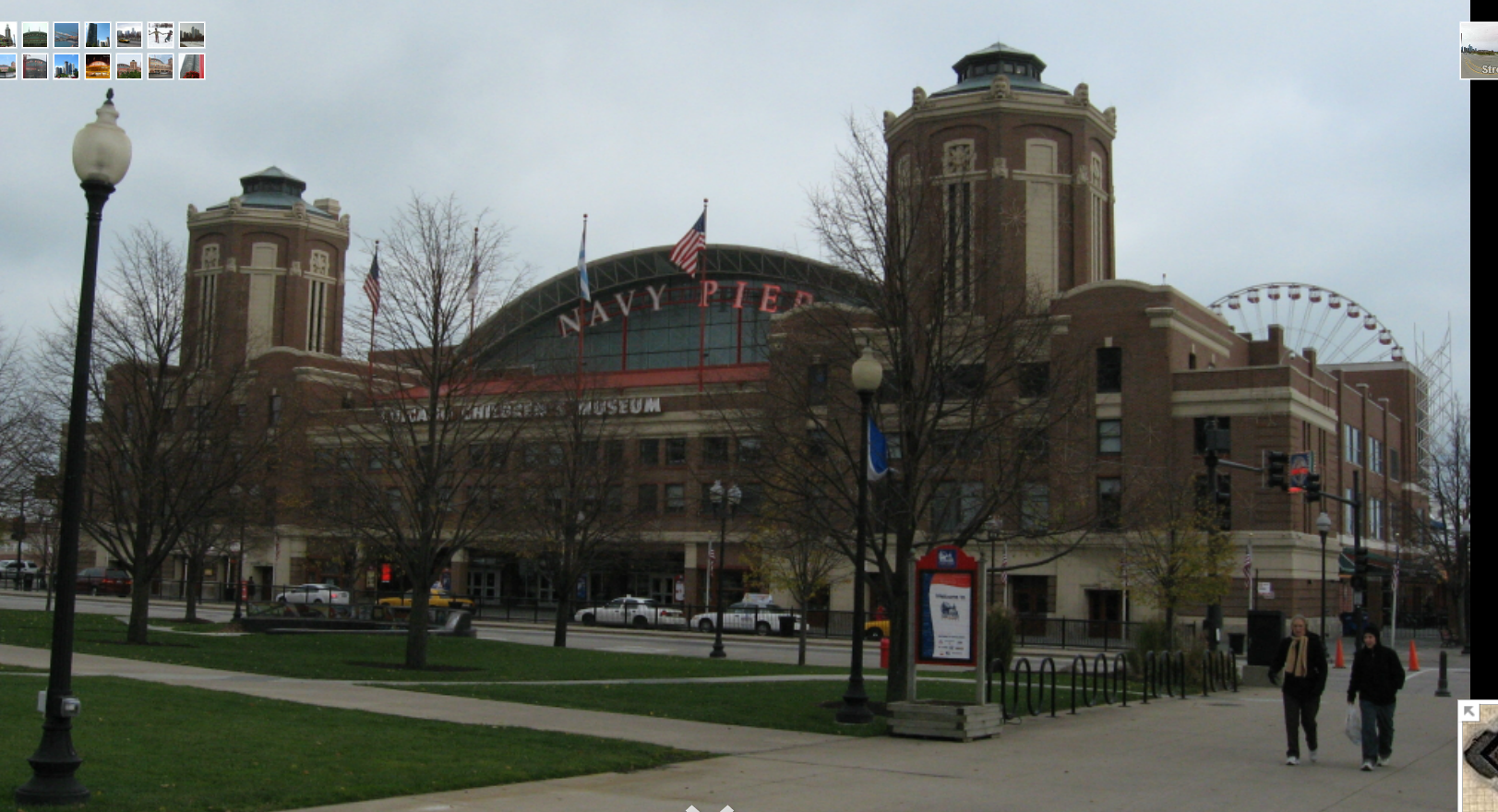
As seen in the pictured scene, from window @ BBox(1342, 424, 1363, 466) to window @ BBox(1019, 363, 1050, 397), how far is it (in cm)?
5187

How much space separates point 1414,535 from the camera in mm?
72812

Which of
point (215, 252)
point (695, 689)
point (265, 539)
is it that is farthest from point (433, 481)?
point (215, 252)

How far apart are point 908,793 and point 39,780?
24.0 feet

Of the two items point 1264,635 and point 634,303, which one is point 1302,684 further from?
point 634,303

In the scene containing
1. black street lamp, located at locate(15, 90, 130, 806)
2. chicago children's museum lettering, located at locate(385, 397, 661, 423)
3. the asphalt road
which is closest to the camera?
black street lamp, located at locate(15, 90, 130, 806)

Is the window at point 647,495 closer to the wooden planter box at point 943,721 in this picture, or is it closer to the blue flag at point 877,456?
the blue flag at point 877,456

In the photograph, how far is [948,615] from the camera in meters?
18.4

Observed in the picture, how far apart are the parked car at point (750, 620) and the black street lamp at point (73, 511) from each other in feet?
153

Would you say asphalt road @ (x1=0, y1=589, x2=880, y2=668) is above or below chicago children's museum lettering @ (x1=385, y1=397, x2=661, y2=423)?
below

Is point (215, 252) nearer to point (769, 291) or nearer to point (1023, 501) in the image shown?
point (769, 291)

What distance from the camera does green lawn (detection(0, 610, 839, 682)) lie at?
25328 mm

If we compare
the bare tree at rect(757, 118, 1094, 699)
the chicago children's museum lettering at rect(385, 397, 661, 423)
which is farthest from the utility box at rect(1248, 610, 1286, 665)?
the chicago children's museum lettering at rect(385, 397, 661, 423)

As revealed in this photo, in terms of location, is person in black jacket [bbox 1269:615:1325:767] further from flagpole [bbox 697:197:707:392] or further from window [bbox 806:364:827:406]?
flagpole [bbox 697:197:707:392]

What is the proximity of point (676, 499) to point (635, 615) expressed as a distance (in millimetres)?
12394
